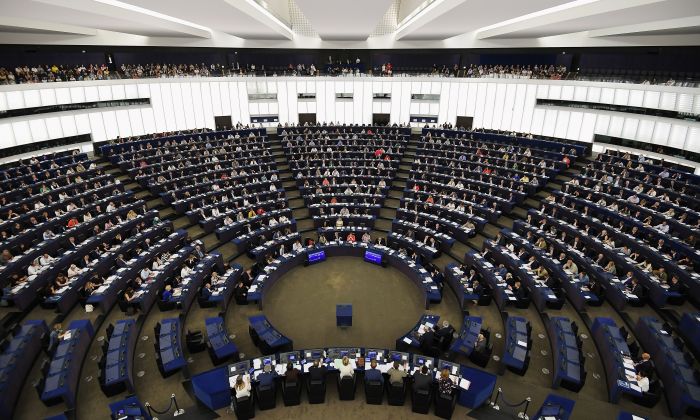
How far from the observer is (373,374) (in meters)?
10.6

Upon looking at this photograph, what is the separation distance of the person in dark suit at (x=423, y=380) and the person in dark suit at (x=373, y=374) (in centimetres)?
89

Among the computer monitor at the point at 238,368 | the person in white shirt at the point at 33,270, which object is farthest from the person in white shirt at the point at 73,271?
the computer monitor at the point at 238,368

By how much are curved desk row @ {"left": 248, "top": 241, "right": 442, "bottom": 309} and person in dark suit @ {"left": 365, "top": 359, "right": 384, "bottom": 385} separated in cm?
469

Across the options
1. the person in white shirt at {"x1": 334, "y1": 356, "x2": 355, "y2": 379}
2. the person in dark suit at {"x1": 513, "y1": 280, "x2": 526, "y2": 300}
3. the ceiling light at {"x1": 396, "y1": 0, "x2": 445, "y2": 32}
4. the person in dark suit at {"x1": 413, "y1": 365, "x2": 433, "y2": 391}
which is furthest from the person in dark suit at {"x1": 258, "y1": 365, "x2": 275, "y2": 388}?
the ceiling light at {"x1": 396, "y1": 0, "x2": 445, "y2": 32}

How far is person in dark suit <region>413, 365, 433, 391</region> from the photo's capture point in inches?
399

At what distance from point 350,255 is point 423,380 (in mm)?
9205

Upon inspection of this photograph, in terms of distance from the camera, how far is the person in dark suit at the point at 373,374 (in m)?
10.5

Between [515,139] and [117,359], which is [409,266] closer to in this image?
[117,359]

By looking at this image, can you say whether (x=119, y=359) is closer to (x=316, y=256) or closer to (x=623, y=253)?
(x=316, y=256)

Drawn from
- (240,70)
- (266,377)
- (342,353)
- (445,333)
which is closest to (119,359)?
(266,377)

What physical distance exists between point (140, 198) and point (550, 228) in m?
20.7

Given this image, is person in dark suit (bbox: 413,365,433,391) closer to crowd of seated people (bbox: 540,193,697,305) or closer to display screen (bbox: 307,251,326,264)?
crowd of seated people (bbox: 540,193,697,305)

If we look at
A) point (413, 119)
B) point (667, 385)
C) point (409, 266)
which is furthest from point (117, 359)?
point (413, 119)

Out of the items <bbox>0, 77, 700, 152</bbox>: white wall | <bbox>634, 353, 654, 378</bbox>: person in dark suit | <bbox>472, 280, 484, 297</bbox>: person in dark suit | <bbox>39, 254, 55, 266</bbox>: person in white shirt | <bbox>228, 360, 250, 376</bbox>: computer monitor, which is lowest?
<bbox>228, 360, 250, 376</bbox>: computer monitor
